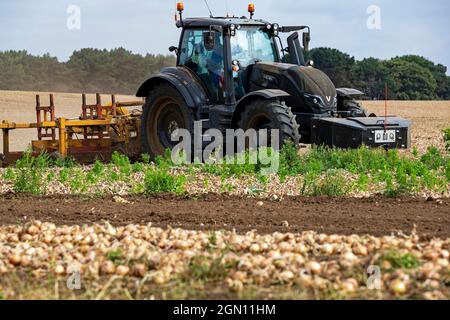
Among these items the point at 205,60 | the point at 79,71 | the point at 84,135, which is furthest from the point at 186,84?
the point at 79,71

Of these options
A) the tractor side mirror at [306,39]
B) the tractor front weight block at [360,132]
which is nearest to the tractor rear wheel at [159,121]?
the tractor side mirror at [306,39]

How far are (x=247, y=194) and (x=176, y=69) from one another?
192 inches

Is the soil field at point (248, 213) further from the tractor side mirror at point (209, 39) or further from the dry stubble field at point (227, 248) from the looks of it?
the tractor side mirror at point (209, 39)

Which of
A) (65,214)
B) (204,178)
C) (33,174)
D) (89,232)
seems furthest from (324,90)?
(89,232)

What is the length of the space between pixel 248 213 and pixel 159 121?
6794 mm

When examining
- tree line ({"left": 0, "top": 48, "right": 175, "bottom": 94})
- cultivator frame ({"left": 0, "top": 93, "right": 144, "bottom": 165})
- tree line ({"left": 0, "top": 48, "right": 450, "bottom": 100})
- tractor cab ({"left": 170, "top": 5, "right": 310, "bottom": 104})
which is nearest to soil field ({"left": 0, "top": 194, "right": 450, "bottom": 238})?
tractor cab ({"left": 170, "top": 5, "right": 310, "bottom": 104})

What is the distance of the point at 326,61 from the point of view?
135ft

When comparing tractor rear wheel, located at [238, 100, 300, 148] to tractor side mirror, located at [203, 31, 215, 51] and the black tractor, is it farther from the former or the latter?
tractor side mirror, located at [203, 31, 215, 51]

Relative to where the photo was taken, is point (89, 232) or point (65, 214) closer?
point (89, 232)

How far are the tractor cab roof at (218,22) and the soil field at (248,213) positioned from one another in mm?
4424

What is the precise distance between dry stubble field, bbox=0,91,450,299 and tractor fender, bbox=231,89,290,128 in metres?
3.32

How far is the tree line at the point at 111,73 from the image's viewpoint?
45219 mm
